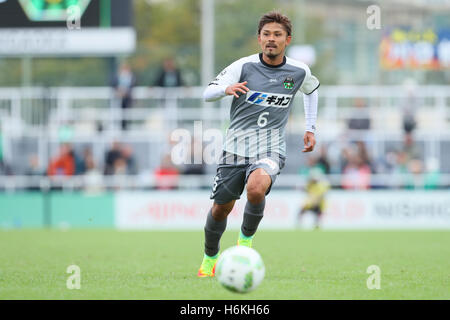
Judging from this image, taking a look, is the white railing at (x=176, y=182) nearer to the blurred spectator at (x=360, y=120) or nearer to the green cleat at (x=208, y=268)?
the blurred spectator at (x=360, y=120)

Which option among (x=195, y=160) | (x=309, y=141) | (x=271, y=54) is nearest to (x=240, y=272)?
(x=309, y=141)

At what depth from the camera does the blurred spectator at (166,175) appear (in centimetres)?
2153

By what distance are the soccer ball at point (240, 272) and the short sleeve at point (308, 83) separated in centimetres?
232

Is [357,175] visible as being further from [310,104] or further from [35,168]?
[310,104]

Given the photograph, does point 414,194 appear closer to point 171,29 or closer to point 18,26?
point 18,26

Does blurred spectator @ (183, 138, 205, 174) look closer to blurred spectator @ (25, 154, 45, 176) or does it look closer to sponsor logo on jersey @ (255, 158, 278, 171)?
blurred spectator @ (25, 154, 45, 176)

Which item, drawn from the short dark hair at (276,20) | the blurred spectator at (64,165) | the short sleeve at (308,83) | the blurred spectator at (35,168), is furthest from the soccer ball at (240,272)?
the blurred spectator at (35,168)

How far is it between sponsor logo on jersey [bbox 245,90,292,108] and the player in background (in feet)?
38.1

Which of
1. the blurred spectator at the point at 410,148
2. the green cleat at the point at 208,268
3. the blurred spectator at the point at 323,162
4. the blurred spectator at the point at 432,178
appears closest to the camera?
the green cleat at the point at 208,268

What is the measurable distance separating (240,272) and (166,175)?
1477 cm

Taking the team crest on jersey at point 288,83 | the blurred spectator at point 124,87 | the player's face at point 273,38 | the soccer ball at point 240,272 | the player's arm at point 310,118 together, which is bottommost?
the soccer ball at point 240,272

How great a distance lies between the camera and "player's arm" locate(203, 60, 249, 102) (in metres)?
7.90

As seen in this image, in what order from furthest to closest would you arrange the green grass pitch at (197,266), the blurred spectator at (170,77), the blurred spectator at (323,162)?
the blurred spectator at (170,77), the blurred spectator at (323,162), the green grass pitch at (197,266)

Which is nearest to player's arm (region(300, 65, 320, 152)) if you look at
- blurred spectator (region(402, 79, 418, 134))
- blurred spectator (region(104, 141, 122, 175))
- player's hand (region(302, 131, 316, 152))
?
player's hand (region(302, 131, 316, 152))
